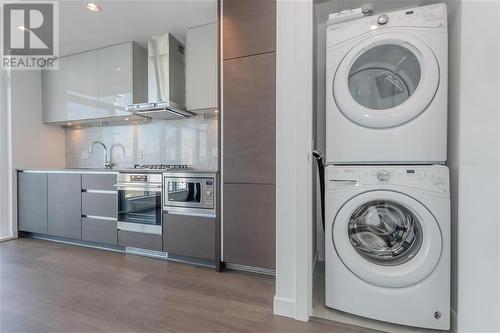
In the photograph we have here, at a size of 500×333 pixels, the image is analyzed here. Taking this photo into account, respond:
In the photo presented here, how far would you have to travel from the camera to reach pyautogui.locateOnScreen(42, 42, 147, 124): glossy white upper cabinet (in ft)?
9.11

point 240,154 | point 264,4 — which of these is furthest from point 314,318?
point 264,4

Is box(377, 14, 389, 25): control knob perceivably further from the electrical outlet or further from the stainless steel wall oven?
the electrical outlet

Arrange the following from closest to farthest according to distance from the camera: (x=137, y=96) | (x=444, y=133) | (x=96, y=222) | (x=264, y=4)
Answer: (x=444, y=133), (x=264, y=4), (x=96, y=222), (x=137, y=96)

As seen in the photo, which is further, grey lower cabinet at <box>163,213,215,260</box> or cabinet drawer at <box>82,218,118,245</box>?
cabinet drawer at <box>82,218,118,245</box>

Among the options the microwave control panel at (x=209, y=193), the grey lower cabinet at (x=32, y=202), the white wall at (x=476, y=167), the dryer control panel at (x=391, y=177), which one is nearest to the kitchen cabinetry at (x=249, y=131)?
the microwave control panel at (x=209, y=193)

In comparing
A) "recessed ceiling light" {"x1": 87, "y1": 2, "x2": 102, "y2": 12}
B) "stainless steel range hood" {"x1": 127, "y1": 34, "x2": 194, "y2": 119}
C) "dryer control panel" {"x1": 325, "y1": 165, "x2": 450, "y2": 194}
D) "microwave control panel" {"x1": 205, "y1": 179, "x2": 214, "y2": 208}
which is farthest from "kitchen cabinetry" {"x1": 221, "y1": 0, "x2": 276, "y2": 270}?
"recessed ceiling light" {"x1": 87, "y1": 2, "x2": 102, "y2": 12}

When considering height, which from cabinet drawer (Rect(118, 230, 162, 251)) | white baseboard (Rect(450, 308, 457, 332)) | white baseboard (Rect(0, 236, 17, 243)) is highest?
cabinet drawer (Rect(118, 230, 162, 251))

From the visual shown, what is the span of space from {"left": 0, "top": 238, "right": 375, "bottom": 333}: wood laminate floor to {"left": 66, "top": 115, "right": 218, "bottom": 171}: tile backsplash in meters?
1.16

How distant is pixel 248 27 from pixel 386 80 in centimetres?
106

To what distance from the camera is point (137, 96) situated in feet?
9.23

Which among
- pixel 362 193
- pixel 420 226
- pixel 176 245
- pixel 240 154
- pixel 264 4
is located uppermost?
pixel 264 4

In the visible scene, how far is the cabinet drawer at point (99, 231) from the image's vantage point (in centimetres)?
245

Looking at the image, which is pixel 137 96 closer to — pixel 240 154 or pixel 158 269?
pixel 240 154

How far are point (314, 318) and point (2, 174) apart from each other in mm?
3732
